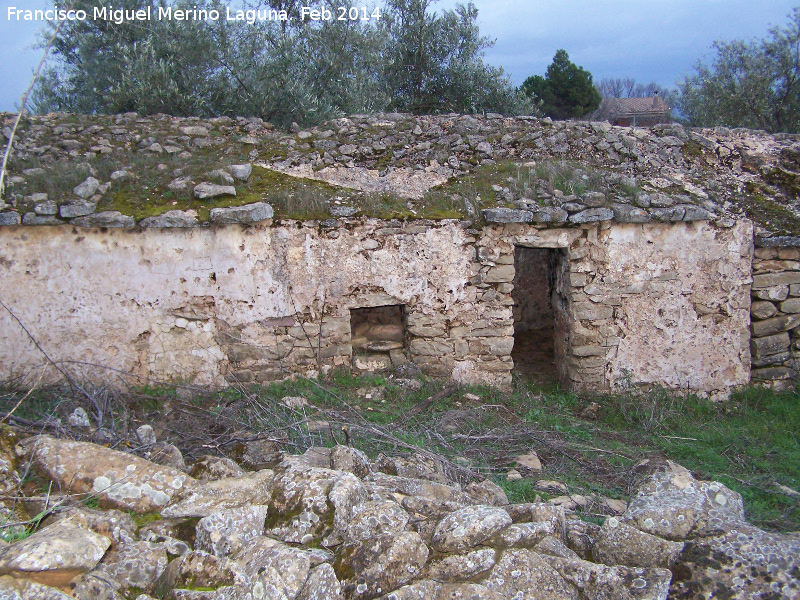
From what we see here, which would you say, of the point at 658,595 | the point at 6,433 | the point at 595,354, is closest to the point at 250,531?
the point at 6,433

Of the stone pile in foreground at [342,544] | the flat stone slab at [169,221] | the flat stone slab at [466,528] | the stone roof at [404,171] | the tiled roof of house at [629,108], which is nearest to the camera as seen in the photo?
the stone pile in foreground at [342,544]

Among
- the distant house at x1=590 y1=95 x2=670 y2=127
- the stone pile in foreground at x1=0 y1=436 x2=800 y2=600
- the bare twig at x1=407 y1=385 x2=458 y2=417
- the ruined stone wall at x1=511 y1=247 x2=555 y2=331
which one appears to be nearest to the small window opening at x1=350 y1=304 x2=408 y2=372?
the bare twig at x1=407 y1=385 x2=458 y2=417

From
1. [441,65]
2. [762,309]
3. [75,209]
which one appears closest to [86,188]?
[75,209]

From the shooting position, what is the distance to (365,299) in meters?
5.65

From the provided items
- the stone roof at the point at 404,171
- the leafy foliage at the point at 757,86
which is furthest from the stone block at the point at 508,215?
the leafy foliage at the point at 757,86

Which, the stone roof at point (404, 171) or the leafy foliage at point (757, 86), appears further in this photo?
the leafy foliage at point (757, 86)

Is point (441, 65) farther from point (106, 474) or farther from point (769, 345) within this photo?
point (106, 474)

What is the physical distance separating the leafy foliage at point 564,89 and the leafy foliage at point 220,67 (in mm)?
9606

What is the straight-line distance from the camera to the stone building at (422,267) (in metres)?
5.18

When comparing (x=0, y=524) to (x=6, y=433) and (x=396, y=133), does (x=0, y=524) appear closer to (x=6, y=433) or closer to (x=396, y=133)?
(x=6, y=433)

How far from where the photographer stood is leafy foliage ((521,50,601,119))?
60.7 feet

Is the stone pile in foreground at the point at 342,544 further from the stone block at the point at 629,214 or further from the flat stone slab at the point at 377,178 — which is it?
the flat stone slab at the point at 377,178

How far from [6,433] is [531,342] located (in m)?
6.90

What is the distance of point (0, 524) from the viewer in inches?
81.8
